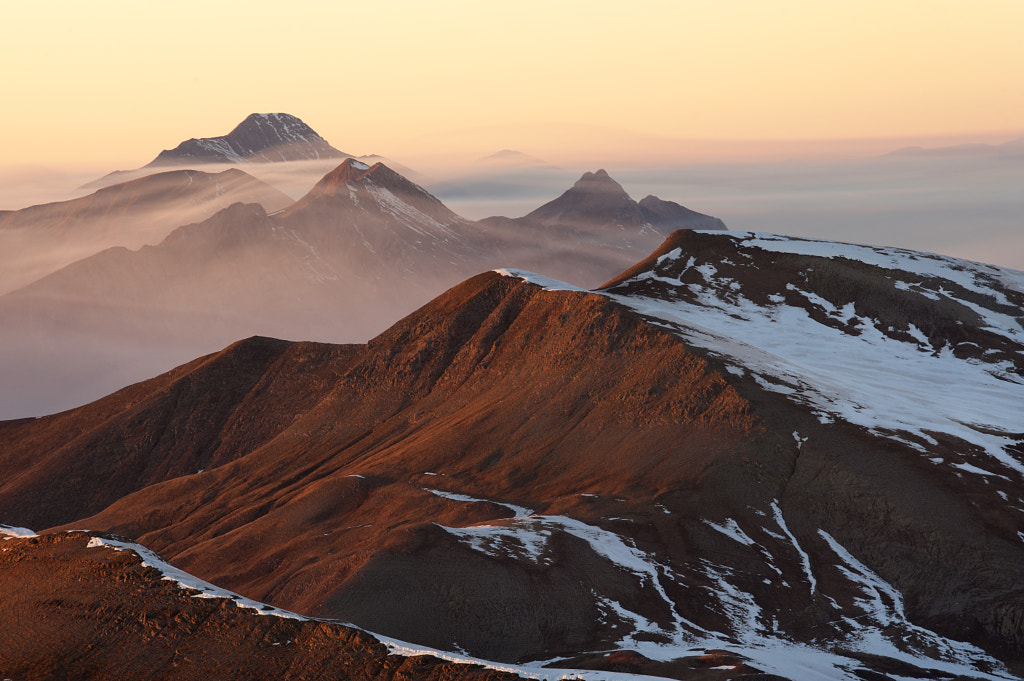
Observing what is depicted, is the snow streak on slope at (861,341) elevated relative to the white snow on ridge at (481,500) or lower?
elevated

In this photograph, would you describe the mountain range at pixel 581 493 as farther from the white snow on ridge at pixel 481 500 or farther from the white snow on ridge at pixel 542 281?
the white snow on ridge at pixel 542 281

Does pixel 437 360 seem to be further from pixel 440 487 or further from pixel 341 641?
pixel 341 641

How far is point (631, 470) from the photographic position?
105m

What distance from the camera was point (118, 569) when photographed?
47.2 metres

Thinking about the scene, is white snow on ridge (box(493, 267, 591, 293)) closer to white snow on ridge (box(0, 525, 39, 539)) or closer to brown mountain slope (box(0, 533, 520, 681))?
white snow on ridge (box(0, 525, 39, 539))

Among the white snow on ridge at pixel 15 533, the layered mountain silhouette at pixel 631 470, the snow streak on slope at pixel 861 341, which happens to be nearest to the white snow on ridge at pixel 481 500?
the layered mountain silhouette at pixel 631 470

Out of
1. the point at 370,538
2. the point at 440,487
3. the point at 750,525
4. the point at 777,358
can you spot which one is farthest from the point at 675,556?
the point at 777,358

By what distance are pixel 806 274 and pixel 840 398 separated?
4327cm

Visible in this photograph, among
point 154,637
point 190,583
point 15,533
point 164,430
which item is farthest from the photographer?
point 164,430

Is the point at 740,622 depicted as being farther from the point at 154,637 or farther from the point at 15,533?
the point at 15,533

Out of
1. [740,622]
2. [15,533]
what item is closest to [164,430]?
[740,622]

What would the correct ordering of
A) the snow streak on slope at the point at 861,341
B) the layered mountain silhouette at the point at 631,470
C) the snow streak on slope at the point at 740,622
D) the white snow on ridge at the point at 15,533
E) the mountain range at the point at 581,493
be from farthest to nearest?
the snow streak on slope at the point at 861,341 < the layered mountain silhouette at the point at 631,470 < the snow streak on slope at the point at 740,622 < the white snow on ridge at the point at 15,533 < the mountain range at the point at 581,493

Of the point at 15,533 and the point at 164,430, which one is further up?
the point at 15,533

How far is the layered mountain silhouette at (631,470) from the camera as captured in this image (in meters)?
79.0
